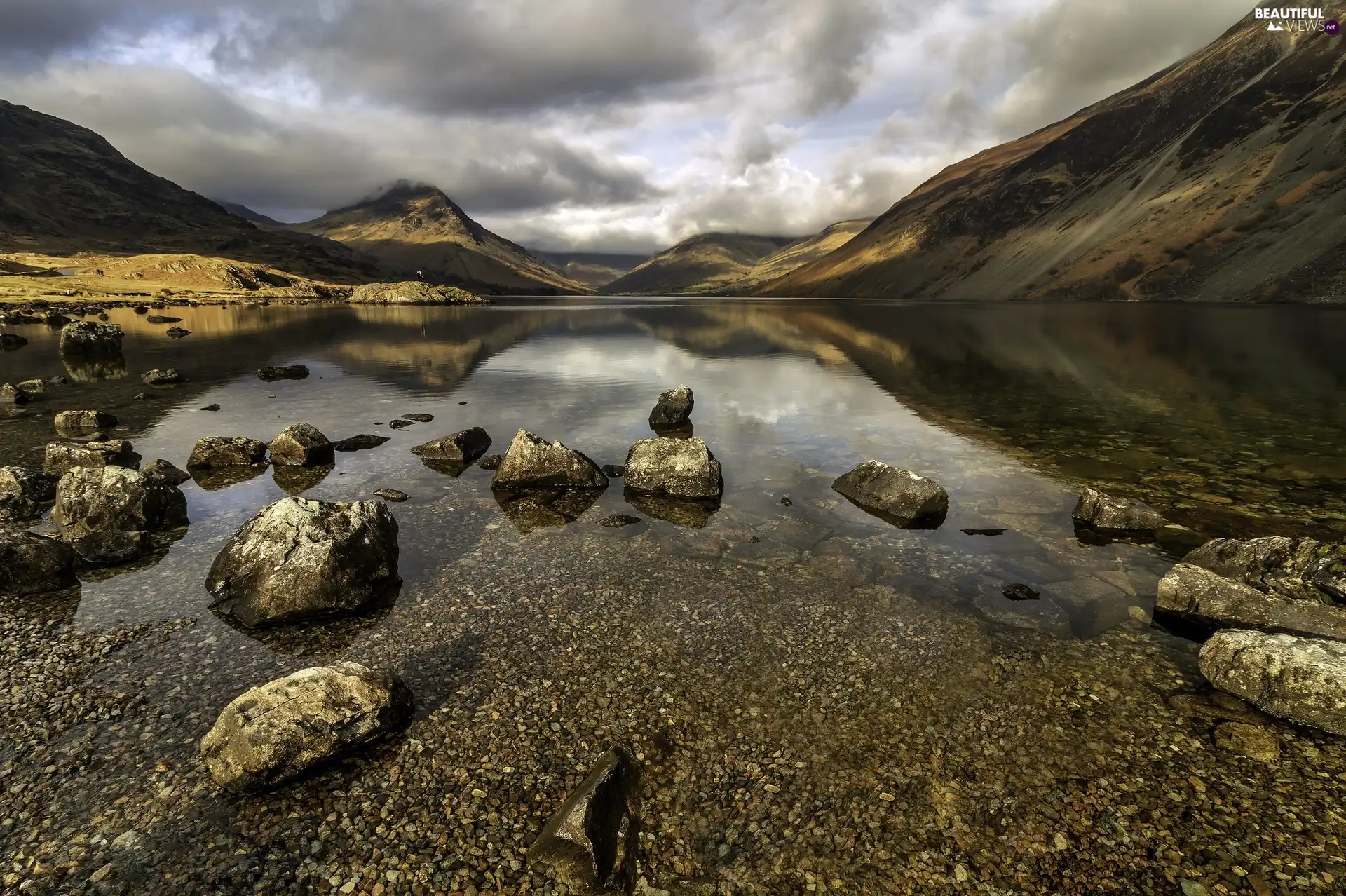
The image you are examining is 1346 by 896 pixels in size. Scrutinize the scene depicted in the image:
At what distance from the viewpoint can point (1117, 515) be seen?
21438 millimetres

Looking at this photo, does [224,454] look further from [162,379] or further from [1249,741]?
[1249,741]

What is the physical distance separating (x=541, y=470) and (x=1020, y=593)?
1799cm

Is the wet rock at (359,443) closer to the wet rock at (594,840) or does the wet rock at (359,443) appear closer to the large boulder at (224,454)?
the large boulder at (224,454)

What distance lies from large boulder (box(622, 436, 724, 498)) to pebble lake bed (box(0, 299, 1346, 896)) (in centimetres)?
27

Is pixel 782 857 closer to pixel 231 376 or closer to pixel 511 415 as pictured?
pixel 511 415

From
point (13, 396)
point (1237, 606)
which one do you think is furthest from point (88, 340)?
point (1237, 606)

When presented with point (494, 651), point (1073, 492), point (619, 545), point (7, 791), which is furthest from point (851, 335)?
point (7, 791)

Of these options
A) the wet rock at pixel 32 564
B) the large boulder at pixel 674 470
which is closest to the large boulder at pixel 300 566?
the wet rock at pixel 32 564

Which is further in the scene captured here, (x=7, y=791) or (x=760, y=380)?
(x=760, y=380)

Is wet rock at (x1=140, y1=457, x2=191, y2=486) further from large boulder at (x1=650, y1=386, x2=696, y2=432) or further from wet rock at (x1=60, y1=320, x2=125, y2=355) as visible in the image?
wet rock at (x1=60, y1=320, x2=125, y2=355)

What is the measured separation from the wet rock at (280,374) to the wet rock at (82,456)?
96.9 ft

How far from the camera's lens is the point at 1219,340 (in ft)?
268

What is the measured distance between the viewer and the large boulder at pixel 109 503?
19.7 metres

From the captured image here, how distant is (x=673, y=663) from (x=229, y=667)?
988 centimetres
